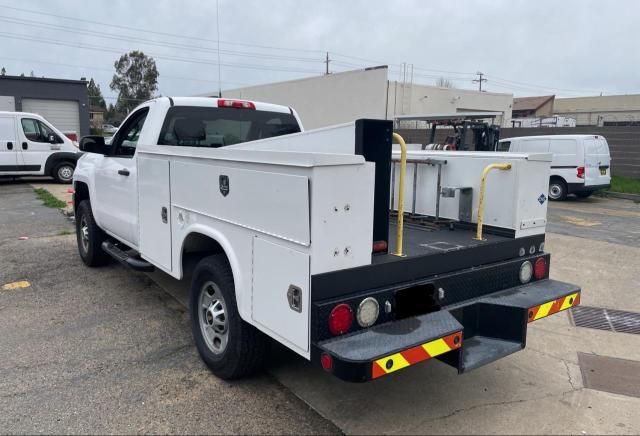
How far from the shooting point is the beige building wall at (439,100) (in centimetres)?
2994

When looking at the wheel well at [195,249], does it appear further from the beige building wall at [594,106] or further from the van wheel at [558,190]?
the beige building wall at [594,106]

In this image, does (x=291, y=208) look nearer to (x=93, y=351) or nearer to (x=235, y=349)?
(x=235, y=349)

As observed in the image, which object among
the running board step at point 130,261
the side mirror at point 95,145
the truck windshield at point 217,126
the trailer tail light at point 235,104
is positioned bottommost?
the running board step at point 130,261

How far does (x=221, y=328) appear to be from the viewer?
142 inches

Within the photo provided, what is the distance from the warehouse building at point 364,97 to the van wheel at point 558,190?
1200 cm

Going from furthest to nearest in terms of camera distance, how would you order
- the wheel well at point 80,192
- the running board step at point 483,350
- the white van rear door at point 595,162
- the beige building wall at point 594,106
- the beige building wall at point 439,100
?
the beige building wall at point 594,106 → the beige building wall at point 439,100 → the white van rear door at point 595,162 → the wheel well at point 80,192 → the running board step at point 483,350

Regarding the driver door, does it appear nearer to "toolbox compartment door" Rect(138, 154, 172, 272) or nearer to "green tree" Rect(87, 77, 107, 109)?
"toolbox compartment door" Rect(138, 154, 172, 272)

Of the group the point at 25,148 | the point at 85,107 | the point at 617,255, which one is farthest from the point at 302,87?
the point at 617,255

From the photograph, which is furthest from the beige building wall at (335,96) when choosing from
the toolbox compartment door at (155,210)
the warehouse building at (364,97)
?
the toolbox compartment door at (155,210)

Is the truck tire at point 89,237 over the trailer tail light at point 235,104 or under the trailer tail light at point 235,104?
under

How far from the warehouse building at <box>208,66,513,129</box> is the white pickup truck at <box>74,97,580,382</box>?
24.0 m

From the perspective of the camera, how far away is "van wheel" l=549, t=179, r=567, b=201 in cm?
1481

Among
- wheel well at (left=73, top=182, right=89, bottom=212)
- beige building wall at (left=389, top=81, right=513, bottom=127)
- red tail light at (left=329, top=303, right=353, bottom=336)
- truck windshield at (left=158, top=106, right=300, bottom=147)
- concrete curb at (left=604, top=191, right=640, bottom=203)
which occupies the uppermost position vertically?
beige building wall at (left=389, top=81, right=513, bottom=127)

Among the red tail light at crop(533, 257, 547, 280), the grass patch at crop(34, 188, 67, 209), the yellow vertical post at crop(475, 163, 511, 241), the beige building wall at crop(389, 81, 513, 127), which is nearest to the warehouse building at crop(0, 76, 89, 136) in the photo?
the grass patch at crop(34, 188, 67, 209)
